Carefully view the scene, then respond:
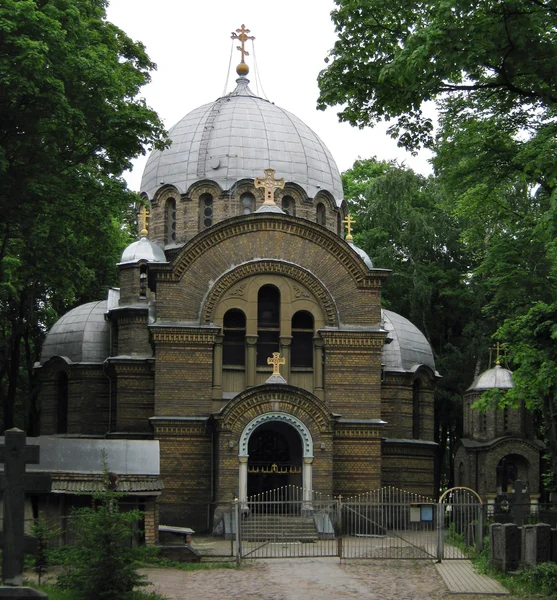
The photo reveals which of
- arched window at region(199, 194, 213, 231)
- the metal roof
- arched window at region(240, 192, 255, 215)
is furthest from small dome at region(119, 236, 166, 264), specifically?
the metal roof

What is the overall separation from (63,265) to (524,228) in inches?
423

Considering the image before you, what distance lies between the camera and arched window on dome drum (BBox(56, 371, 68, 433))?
35.4 metres

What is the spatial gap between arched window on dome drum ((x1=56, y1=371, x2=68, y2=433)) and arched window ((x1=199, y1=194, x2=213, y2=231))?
6.28 m

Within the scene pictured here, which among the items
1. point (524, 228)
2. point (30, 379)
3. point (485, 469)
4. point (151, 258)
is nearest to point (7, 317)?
point (30, 379)

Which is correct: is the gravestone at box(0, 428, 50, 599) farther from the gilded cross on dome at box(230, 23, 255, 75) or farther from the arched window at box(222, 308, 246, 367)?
the gilded cross on dome at box(230, 23, 255, 75)

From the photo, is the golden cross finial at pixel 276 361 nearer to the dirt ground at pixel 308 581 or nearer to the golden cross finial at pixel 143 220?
the golden cross finial at pixel 143 220

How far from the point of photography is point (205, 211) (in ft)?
116

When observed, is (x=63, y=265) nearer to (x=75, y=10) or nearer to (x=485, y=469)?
(x=75, y=10)

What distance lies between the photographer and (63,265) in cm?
2700

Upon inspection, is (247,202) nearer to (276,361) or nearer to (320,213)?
(320,213)

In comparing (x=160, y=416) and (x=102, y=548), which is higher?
(x=160, y=416)

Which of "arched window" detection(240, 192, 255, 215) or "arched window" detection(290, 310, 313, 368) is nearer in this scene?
"arched window" detection(290, 310, 313, 368)

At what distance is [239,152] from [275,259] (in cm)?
677

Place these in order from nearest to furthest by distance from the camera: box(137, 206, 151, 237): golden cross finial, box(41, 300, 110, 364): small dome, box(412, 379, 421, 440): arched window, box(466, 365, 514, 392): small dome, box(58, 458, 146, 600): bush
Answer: box(58, 458, 146, 600): bush < box(137, 206, 151, 237): golden cross finial < box(41, 300, 110, 364): small dome < box(412, 379, 421, 440): arched window < box(466, 365, 514, 392): small dome
